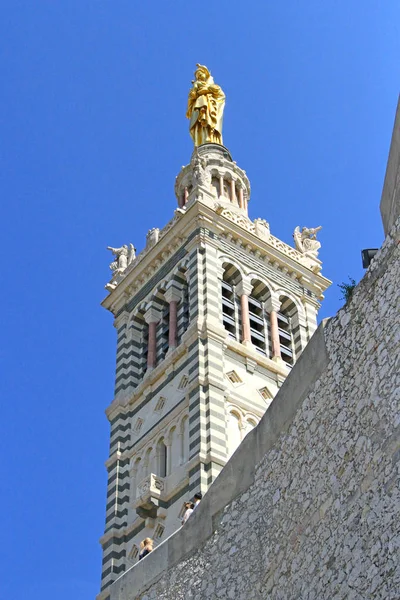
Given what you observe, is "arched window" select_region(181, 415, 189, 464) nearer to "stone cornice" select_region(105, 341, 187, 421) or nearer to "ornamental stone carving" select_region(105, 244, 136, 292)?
"stone cornice" select_region(105, 341, 187, 421)

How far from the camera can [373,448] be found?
7516mm

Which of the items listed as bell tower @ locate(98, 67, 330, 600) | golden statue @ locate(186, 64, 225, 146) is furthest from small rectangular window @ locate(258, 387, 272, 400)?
golden statue @ locate(186, 64, 225, 146)

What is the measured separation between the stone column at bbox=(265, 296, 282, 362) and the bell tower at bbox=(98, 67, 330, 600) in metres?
0.04

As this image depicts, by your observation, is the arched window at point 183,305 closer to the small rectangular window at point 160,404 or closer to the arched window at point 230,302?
the arched window at point 230,302

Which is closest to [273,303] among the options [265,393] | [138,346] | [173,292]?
[173,292]

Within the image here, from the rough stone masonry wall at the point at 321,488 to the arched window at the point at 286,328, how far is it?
2055cm

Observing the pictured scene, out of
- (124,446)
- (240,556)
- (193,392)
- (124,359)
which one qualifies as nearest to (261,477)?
(240,556)

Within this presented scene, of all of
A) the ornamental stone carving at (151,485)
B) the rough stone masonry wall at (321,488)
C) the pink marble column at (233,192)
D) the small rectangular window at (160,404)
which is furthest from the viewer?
the pink marble column at (233,192)

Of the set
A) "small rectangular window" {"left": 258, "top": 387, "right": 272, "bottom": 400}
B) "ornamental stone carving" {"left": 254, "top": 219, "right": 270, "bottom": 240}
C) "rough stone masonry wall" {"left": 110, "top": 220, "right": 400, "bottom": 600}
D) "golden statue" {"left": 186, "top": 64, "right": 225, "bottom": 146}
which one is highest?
Result: "golden statue" {"left": 186, "top": 64, "right": 225, "bottom": 146}

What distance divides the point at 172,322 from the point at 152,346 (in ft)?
2.95

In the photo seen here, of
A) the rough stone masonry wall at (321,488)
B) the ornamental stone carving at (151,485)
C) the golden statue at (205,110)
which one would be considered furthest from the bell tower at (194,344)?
the rough stone masonry wall at (321,488)

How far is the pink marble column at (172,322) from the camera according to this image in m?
29.8

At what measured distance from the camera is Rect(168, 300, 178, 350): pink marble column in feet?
97.8

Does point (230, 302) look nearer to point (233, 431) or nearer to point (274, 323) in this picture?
point (274, 323)
